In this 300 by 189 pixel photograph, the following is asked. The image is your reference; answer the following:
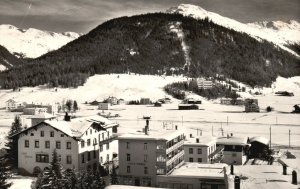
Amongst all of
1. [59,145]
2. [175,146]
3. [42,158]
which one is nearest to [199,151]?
[175,146]

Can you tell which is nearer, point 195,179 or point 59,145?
point 195,179

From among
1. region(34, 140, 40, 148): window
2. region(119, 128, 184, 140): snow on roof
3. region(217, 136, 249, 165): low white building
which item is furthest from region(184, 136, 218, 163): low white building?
region(34, 140, 40, 148): window

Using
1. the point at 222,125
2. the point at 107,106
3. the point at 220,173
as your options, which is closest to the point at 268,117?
the point at 222,125

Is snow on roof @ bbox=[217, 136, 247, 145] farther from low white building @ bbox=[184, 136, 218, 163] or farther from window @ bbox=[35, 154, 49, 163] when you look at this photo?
window @ bbox=[35, 154, 49, 163]

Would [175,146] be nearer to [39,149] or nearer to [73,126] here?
[73,126]

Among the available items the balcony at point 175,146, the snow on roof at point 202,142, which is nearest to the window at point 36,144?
the balcony at point 175,146

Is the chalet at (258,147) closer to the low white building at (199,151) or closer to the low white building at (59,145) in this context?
the low white building at (199,151)
